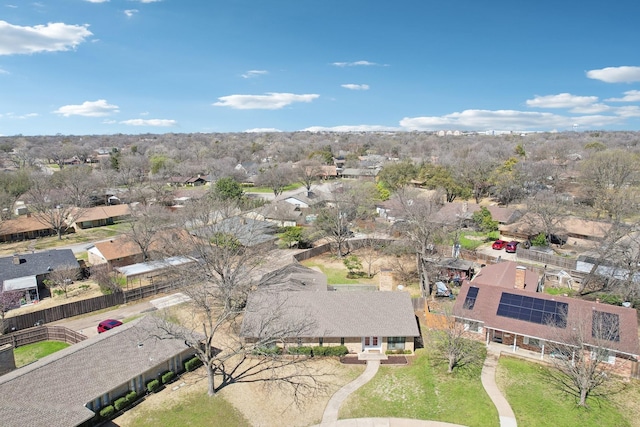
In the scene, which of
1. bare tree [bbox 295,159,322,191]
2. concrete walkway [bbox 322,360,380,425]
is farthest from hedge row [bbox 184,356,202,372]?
bare tree [bbox 295,159,322,191]

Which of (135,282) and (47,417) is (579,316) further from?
(135,282)

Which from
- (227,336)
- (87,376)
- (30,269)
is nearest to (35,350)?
(87,376)

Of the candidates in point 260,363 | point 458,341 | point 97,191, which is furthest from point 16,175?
point 458,341

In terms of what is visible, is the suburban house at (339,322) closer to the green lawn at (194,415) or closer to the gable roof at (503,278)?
the green lawn at (194,415)

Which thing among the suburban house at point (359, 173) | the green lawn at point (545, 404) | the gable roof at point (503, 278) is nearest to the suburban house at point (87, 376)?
the green lawn at point (545, 404)

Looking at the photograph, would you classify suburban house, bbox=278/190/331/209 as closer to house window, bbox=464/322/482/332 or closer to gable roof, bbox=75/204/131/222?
gable roof, bbox=75/204/131/222

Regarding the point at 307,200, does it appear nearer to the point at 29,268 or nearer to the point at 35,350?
the point at 29,268

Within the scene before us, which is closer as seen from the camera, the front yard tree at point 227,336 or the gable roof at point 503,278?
the front yard tree at point 227,336
